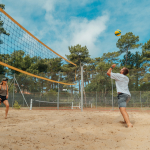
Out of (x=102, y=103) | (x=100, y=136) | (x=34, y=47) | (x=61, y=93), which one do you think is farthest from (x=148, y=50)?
(x=100, y=136)

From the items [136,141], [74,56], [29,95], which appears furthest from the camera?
[74,56]

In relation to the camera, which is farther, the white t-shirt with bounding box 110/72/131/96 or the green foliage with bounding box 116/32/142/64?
the green foliage with bounding box 116/32/142/64

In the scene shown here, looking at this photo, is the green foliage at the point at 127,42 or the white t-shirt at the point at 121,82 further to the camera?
the green foliage at the point at 127,42

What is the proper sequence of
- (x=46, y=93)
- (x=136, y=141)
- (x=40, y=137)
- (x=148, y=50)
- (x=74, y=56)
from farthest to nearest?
(x=74, y=56) → (x=148, y=50) → (x=46, y=93) → (x=40, y=137) → (x=136, y=141)

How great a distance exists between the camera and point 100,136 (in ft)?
7.35

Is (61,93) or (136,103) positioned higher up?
(61,93)

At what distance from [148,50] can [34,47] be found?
20019 millimetres

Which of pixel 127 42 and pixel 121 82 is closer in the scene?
pixel 121 82

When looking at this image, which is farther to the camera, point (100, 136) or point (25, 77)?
point (25, 77)

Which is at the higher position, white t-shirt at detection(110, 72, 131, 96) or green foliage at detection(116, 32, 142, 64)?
green foliage at detection(116, 32, 142, 64)

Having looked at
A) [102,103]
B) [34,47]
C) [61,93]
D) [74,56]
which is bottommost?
[102,103]

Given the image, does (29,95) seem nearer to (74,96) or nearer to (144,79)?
(74,96)

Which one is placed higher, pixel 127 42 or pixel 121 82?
pixel 127 42

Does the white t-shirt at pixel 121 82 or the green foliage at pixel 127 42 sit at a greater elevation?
the green foliage at pixel 127 42
